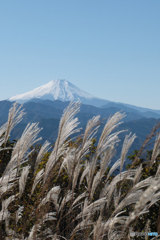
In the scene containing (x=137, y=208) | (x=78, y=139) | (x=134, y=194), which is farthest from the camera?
(x=78, y=139)

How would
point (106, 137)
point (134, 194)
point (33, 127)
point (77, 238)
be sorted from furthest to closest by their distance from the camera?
point (77, 238), point (33, 127), point (106, 137), point (134, 194)

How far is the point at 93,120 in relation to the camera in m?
1.75

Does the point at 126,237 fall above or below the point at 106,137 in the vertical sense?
below

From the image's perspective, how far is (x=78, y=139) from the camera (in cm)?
176

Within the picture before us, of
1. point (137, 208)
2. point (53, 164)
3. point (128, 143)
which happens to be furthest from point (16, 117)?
point (137, 208)

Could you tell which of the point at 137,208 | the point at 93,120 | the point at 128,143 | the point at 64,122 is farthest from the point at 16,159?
the point at 137,208

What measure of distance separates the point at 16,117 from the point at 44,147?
21.3 inches

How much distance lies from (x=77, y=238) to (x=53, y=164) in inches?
39.8

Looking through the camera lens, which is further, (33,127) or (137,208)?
(33,127)

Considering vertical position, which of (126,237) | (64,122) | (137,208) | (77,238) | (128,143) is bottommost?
(77,238)

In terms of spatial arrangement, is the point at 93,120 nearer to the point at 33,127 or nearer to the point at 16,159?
the point at 33,127

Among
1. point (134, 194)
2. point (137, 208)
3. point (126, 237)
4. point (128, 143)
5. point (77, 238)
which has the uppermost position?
point (128, 143)

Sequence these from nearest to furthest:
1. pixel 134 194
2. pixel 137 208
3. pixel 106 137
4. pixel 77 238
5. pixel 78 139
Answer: pixel 137 208
pixel 134 194
pixel 106 137
pixel 78 139
pixel 77 238

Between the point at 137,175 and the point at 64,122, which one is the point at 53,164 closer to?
the point at 64,122
